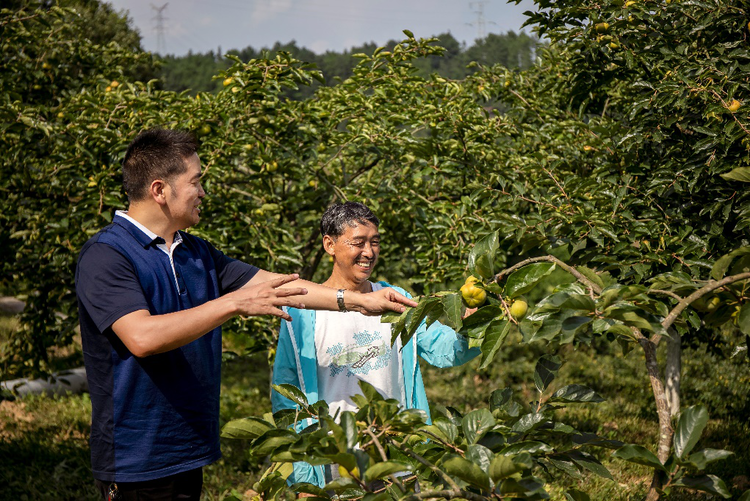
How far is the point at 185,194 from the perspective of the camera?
76.3 inches

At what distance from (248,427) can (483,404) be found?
5.13m

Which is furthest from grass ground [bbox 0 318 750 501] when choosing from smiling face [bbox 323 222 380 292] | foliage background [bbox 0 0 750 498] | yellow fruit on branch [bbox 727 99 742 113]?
yellow fruit on branch [bbox 727 99 742 113]

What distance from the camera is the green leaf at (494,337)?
133 cm

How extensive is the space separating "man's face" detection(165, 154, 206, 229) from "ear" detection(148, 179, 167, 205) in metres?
0.01

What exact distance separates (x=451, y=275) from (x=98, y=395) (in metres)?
2.12

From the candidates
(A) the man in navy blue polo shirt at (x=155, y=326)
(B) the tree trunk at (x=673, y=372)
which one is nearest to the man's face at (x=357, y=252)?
(A) the man in navy blue polo shirt at (x=155, y=326)

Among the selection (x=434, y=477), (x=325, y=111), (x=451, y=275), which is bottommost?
(x=434, y=477)

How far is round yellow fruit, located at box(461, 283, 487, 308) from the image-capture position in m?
1.42

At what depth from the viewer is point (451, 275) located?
3.56 meters

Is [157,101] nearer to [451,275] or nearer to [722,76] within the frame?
[451,275]

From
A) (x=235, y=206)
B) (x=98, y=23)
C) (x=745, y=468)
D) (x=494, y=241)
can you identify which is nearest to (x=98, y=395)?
(x=494, y=241)

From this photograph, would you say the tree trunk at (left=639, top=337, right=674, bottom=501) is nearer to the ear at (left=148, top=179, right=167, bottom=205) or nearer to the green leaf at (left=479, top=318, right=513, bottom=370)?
the green leaf at (left=479, top=318, right=513, bottom=370)

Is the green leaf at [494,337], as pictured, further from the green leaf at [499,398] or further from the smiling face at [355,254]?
the smiling face at [355,254]

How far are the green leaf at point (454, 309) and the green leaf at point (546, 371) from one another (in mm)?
249
